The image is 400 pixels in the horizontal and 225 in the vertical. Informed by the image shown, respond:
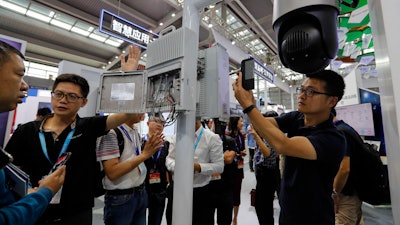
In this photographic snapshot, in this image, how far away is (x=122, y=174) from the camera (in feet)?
4.85

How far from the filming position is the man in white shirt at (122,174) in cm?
147

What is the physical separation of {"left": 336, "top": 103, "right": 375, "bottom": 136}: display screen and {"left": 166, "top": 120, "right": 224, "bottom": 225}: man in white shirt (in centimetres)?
294

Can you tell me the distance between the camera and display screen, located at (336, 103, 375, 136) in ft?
A: 10.9

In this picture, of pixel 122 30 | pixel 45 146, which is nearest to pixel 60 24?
pixel 122 30

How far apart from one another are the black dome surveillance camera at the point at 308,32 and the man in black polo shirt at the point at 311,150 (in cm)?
39

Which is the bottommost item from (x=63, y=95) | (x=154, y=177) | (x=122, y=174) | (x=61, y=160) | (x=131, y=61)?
(x=154, y=177)

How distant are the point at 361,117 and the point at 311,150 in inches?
131

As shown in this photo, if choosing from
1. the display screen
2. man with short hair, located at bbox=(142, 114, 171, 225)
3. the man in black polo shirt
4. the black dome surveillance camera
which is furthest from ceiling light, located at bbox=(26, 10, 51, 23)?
the display screen

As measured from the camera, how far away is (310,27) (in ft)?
2.22

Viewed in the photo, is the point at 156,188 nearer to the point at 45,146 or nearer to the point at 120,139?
the point at 120,139

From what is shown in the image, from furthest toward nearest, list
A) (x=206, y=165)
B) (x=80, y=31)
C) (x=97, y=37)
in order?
1. (x=97, y=37)
2. (x=80, y=31)
3. (x=206, y=165)

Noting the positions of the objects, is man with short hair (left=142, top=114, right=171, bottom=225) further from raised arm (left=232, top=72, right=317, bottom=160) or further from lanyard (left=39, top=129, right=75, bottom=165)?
raised arm (left=232, top=72, right=317, bottom=160)

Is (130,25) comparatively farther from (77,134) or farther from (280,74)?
(280,74)

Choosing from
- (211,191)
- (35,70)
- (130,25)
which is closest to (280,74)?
(130,25)
